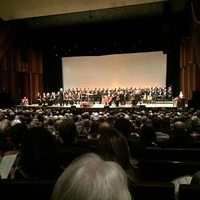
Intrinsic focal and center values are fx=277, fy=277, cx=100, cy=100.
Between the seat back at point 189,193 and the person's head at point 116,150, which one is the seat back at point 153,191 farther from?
the person's head at point 116,150

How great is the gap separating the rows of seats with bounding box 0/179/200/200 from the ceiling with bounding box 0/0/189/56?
33.1ft

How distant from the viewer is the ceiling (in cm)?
1123

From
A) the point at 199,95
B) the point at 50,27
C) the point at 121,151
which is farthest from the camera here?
the point at 50,27

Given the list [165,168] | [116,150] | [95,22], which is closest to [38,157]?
[116,150]

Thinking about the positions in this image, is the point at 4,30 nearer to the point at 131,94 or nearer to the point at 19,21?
the point at 19,21

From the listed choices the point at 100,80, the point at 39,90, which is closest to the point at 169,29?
the point at 100,80

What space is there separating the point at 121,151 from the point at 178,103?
11059mm

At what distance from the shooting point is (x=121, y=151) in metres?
1.73

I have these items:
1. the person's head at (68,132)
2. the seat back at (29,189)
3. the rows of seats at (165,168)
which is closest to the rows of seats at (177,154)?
the rows of seats at (165,168)

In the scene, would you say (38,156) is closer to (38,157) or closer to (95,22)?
(38,157)

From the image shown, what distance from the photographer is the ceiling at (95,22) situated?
1123 centimetres

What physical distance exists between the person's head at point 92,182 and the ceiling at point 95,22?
10.8 m

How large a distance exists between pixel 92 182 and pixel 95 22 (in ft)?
50.4

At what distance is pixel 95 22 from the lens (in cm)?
1534
